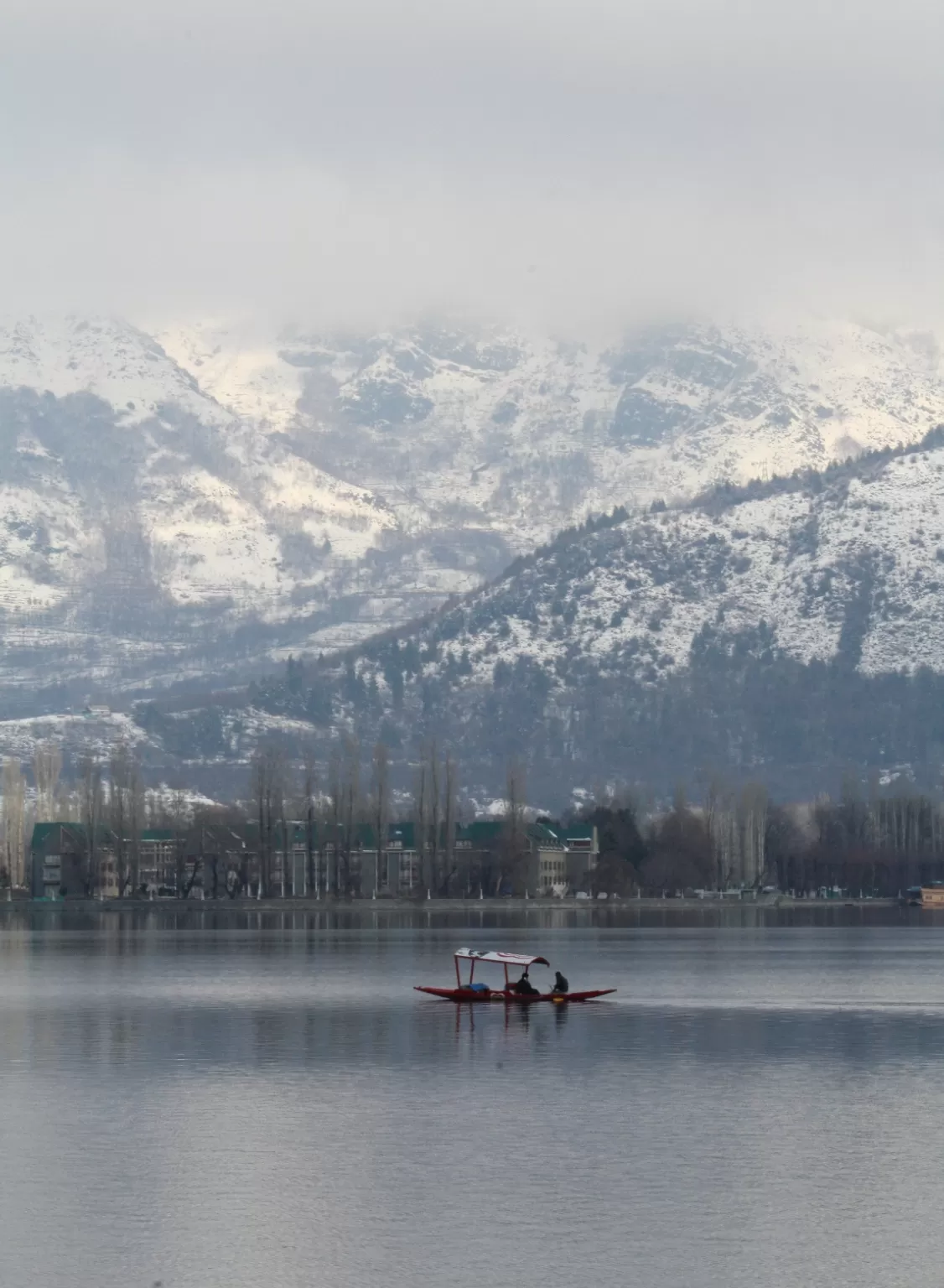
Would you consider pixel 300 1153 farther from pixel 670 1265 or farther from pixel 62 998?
pixel 62 998

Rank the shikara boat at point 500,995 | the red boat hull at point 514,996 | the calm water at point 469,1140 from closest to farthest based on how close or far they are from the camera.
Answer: the calm water at point 469,1140, the red boat hull at point 514,996, the shikara boat at point 500,995

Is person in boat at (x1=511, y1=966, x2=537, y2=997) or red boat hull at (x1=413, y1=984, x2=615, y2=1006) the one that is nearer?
red boat hull at (x1=413, y1=984, x2=615, y2=1006)

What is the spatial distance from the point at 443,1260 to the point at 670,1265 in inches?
172

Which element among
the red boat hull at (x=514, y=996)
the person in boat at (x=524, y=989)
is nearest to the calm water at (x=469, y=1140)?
the red boat hull at (x=514, y=996)

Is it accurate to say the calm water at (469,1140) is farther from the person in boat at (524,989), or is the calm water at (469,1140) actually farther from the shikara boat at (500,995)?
the person in boat at (524,989)

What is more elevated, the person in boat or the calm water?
the person in boat

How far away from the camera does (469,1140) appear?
59969 mm

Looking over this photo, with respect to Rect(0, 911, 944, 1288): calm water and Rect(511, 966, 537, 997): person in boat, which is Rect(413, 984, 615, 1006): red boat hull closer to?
Rect(511, 966, 537, 997): person in boat

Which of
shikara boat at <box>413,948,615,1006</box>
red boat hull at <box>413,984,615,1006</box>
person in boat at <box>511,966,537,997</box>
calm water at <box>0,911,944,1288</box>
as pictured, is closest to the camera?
calm water at <box>0,911,944,1288</box>

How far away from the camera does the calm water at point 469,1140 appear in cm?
4638

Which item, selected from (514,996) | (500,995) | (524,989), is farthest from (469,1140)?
(500,995)

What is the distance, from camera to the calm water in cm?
4638

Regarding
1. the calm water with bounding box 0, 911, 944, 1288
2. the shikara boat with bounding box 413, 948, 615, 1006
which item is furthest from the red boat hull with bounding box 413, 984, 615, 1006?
the calm water with bounding box 0, 911, 944, 1288

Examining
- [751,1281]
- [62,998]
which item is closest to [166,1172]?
[751,1281]
